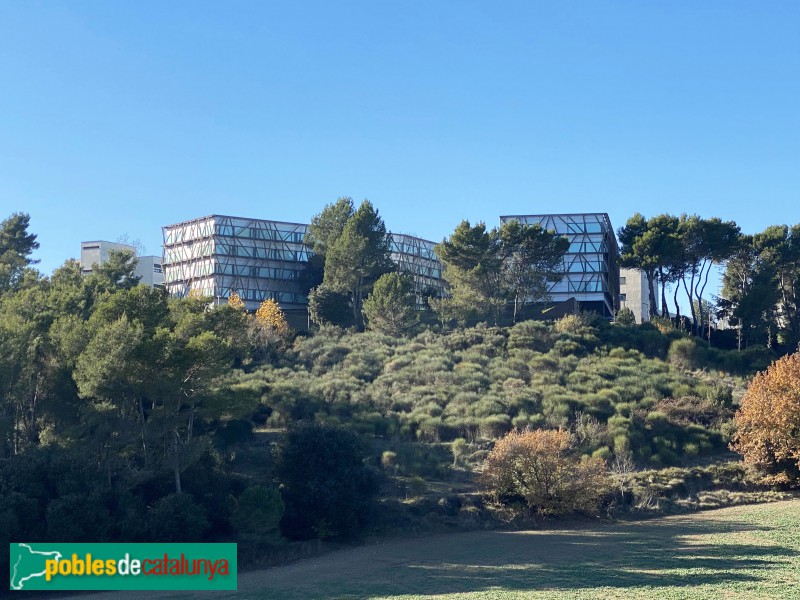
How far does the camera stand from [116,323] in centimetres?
3194

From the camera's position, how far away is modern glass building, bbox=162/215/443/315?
76.3 meters

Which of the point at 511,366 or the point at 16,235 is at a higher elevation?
the point at 16,235

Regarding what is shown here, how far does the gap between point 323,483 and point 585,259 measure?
4897 centimetres

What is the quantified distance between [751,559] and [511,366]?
95.1 ft

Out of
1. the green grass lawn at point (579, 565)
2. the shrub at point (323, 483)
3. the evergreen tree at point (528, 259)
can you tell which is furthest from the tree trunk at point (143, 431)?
the evergreen tree at point (528, 259)

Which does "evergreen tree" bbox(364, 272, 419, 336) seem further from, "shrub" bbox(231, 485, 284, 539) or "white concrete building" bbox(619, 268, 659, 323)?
"white concrete building" bbox(619, 268, 659, 323)

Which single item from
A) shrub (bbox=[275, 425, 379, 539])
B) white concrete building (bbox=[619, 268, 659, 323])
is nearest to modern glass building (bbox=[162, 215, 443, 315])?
white concrete building (bbox=[619, 268, 659, 323])

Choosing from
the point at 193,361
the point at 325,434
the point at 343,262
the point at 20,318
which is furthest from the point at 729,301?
the point at 20,318

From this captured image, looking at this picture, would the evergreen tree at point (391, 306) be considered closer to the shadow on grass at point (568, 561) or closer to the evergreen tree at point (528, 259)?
the evergreen tree at point (528, 259)

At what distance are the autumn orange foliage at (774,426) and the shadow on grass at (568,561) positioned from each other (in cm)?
662

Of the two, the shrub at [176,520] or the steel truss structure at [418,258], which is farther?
the steel truss structure at [418,258]

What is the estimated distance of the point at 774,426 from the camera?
35.8 m

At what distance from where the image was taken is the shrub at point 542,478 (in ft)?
109

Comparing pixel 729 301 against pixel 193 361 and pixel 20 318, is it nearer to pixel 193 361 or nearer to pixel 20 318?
pixel 193 361
